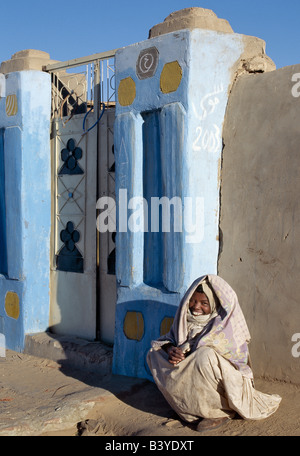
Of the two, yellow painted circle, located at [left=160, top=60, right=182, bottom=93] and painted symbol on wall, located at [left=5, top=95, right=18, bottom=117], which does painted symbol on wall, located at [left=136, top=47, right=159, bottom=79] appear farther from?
painted symbol on wall, located at [left=5, top=95, right=18, bottom=117]

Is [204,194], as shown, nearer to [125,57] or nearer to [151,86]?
[151,86]

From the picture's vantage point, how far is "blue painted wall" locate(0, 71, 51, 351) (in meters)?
6.19

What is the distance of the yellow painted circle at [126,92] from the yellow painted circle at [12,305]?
2568 millimetres

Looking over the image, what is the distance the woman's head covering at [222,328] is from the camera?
11.8ft

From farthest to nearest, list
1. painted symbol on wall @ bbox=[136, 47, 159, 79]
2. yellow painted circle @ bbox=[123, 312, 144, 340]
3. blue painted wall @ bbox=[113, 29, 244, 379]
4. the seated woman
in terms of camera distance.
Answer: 1. yellow painted circle @ bbox=[123, 312, 144, 340]
2. painted symbol on wall @ bbox=[136, 47, 159, 79]
3. blue painted wall @ bbox=[113, 29, 244, 379]
4. the seated woman

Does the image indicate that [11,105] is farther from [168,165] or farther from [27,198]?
[168,165]

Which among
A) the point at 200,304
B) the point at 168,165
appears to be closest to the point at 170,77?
the point at 168,165

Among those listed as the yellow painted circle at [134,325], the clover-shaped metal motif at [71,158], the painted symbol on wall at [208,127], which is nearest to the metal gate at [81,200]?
the clover-shaped metal motif at [71,158]

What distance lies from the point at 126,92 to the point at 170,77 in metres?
0.56

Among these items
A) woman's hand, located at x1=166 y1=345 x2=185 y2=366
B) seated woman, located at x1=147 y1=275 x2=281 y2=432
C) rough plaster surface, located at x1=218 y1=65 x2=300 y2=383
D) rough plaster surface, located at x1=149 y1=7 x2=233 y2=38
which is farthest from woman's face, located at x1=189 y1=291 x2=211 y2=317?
rough plaster surface, located at x1=149 y1=7 x2=233 y2=38

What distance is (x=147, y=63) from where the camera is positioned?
4.81m

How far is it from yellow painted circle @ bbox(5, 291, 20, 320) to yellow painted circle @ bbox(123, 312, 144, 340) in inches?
69.8

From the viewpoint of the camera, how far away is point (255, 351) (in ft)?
14.1
